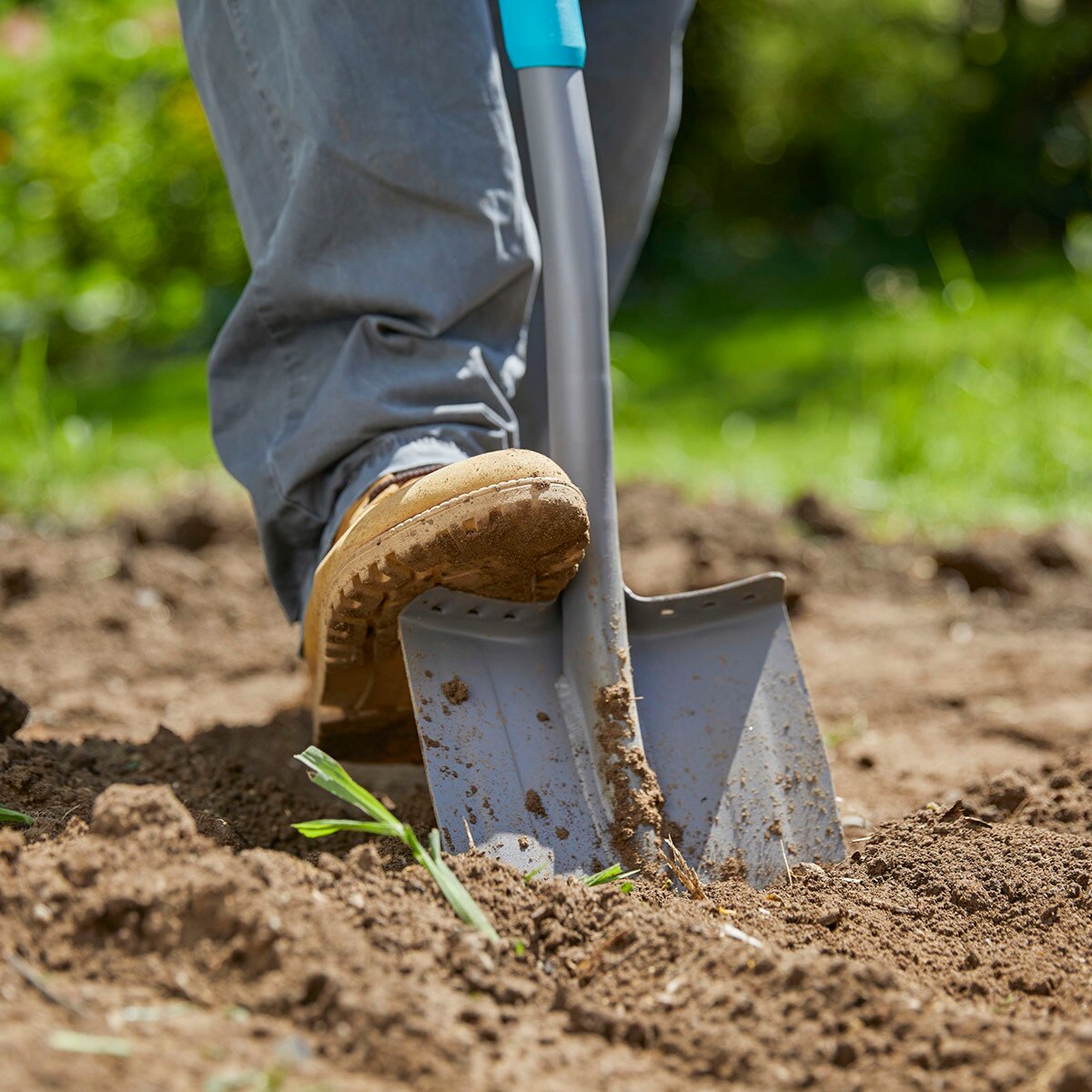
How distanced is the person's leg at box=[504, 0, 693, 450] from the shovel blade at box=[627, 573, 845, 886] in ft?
1.56

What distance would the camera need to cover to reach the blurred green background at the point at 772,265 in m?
3.66

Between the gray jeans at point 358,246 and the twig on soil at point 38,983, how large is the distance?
0.71m

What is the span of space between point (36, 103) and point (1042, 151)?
17.4 feet

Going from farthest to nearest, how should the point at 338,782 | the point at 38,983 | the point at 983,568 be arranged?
the point at 983,568 → the point at 338,782 → the point at 38,983

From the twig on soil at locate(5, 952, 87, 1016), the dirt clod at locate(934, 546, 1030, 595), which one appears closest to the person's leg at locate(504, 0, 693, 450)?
the twig on soil at locate(5, 952, 87, 1016)

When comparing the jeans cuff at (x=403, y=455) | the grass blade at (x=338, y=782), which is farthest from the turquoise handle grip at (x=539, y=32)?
the grass blade at (x=338, y=782)

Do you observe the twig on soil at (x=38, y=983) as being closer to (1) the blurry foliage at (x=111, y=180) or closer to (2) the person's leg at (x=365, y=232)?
(2) the person's leg at (x=365, y=232)

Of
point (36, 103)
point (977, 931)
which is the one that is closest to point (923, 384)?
point (977, 931)

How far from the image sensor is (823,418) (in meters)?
4.34

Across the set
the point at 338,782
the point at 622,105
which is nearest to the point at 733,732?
the point at 338,782

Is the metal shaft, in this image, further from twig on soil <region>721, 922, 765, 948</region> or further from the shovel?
twig on soil <region>721, 922, 765, 948</region>

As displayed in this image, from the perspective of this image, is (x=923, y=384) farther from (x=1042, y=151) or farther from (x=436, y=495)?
(x=1042, y=151)

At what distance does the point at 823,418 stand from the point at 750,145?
13.3ft

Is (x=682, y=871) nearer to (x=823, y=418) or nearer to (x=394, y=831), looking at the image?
(x=394, y=831)
